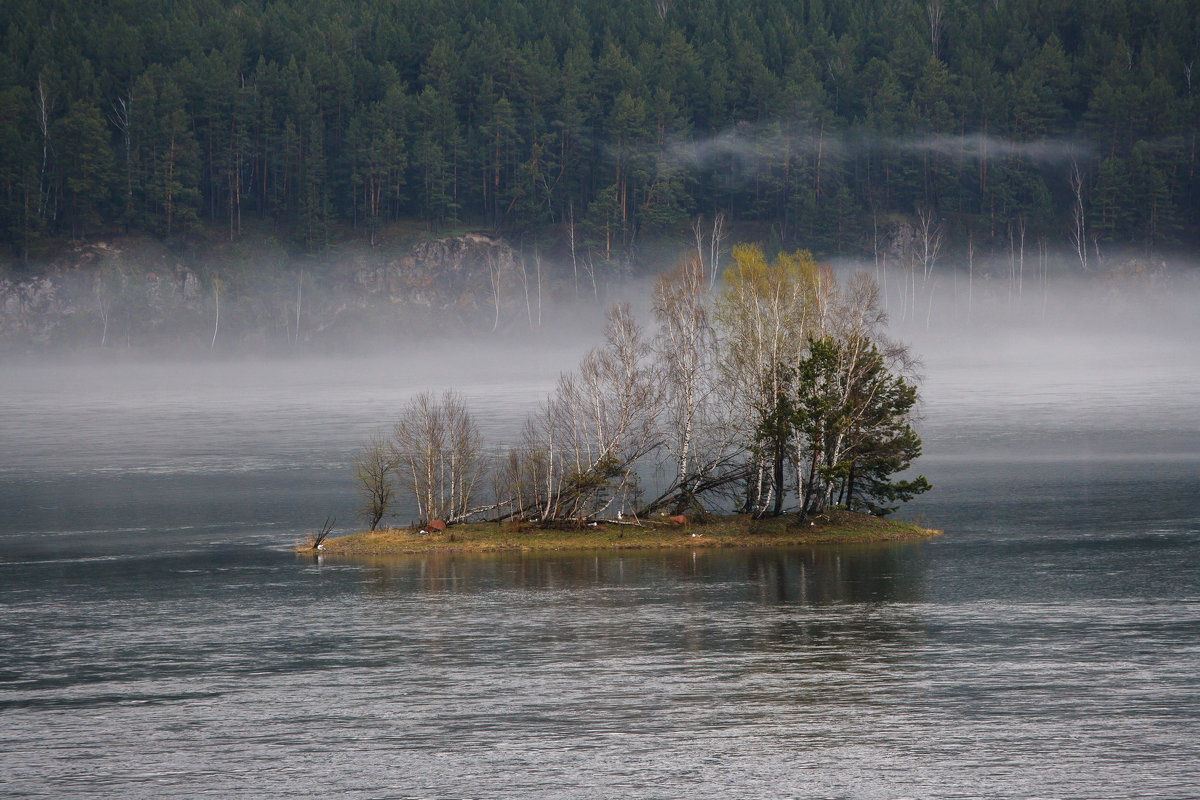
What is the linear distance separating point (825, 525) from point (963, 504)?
14.5m

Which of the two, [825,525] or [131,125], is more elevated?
[131,125]

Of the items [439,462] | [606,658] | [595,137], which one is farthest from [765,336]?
[595,137]

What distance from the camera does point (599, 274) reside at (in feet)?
588

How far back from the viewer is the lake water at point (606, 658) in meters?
26.8

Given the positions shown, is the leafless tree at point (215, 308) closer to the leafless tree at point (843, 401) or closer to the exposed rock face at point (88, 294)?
the exposed rock face at point (88, 294)

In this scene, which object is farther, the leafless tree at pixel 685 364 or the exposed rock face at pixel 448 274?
the exposed rock face at pixel 448 274

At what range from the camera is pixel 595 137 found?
18162 cm

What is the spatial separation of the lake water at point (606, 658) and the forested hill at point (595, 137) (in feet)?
344

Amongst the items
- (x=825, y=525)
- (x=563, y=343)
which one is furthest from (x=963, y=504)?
(x=563, y=343)

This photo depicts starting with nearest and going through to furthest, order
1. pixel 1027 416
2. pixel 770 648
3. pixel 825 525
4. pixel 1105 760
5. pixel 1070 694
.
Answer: pixel 1105 760 < pixel 1070 694 < pixel 770 648 < pixel 825 525 < pixel 1027 416

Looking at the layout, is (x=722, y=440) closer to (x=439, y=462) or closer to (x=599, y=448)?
(x=599, y=448)

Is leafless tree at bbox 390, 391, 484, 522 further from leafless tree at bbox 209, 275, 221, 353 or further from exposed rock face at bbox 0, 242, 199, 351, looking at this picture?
exposed rock face at bbox 0, 242, 199, 351

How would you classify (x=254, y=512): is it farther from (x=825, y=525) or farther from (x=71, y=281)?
(x=71, y=281)

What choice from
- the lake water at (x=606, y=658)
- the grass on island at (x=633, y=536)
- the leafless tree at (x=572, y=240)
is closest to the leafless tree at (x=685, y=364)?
the grass on island at (x=633, y=536)
